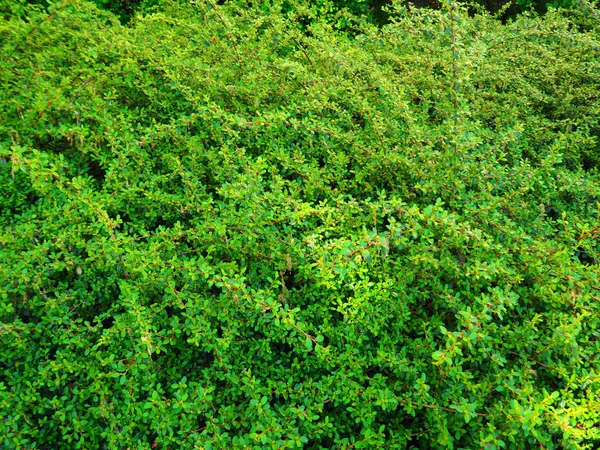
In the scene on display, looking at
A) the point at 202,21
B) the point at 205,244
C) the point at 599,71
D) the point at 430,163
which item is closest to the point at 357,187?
the point at 430,163

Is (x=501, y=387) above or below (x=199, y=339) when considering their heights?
above

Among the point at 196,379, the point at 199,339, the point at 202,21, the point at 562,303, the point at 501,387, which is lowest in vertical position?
the point at 196,379

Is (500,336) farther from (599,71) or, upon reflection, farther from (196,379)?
(599,71)

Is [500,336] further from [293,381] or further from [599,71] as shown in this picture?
[599,71]

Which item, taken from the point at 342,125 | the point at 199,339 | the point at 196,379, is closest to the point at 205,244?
the point at 199,339

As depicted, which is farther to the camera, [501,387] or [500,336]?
[500,336]

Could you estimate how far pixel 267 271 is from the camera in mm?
2166

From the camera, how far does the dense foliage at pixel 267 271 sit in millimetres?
1833

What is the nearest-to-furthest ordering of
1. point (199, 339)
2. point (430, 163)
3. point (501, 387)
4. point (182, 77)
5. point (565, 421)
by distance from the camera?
point (565, 421), point (501, 387), point (199, 339), point (430, 163), point (182, 77)

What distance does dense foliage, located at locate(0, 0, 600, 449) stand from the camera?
183 cm

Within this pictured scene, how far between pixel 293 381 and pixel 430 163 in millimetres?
1376

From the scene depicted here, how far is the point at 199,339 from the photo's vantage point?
1946 mm

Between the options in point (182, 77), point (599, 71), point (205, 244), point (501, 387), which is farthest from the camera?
point (599, 71)

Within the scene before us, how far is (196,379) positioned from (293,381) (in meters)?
0.44
